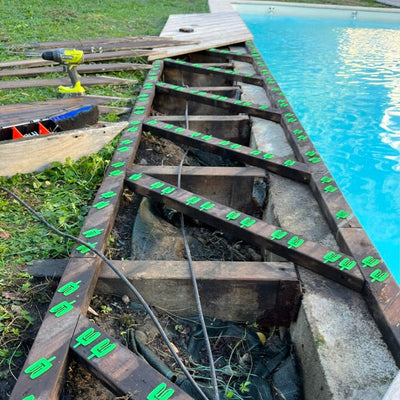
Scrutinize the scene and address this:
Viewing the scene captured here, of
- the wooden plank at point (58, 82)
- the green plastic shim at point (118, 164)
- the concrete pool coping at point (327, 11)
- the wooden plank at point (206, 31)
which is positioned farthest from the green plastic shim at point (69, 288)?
the concrete pool coping at point (327, 11)

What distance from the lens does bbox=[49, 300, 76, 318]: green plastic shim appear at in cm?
187

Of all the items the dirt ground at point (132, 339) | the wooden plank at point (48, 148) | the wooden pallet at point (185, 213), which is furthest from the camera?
the wooden plank at point (48, 148)

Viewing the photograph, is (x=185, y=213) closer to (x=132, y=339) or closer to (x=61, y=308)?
(x=132, y=339)

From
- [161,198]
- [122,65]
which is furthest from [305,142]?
[122,65]

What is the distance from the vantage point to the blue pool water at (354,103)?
5340 mm

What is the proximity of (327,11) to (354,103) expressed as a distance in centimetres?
1099

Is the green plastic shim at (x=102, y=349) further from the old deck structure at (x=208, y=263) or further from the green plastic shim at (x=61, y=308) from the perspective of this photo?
the green plastic shim at (x=61, y=308)

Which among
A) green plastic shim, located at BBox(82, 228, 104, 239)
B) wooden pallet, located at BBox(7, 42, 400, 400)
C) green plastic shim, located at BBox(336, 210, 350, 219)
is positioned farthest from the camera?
green plastic shim, located at BBox(336, 210, 350, 219)

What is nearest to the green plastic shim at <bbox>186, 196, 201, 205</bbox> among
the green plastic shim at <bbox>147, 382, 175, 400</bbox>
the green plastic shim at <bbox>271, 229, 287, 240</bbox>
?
the green plastic shim at <bbox>271, 229, 287, 240</bbox>

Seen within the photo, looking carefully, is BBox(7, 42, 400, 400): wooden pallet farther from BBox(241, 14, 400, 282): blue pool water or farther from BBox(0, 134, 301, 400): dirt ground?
A: BBox(241, 14, 400, 282): blue pool water

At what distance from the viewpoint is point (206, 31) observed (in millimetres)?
8570

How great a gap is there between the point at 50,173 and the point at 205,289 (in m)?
1.80

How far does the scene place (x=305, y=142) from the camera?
11.8ft

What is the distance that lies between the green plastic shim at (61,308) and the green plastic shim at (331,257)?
1396 millimetres
